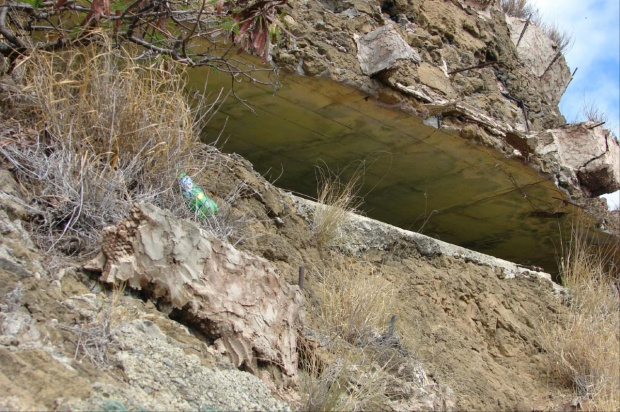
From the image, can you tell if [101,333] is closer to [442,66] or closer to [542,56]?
[442,66]

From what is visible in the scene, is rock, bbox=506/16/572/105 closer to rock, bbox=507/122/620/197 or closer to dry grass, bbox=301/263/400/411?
rock, bbox=507/122/620/197

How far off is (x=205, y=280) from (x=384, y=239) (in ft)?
9.16

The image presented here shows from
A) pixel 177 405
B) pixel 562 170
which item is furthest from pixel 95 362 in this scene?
pixel 562 170

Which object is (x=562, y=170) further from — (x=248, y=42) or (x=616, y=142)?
(x=248, y=42)

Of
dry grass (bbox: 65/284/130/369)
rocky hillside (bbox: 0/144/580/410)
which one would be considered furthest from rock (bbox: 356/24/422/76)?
dry grass (bbox: 65/284/130/369)

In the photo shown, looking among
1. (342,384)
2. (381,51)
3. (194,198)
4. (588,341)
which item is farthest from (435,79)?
(342,384)

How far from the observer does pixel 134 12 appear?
14.9ft

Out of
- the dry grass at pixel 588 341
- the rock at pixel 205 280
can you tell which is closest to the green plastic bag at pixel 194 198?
the rock at pixel 205 280

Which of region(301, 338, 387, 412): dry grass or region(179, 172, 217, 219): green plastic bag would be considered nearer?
region(301, 338, 387, 412): dry grass

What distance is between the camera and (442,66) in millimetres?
7066

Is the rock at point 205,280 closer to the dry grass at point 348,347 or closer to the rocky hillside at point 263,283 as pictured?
the rocky hillside at point 263,283

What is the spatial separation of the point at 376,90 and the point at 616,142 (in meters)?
3.62

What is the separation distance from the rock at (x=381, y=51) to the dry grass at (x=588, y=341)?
8.63 feet

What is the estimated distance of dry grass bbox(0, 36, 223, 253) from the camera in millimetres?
3436
